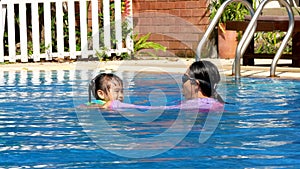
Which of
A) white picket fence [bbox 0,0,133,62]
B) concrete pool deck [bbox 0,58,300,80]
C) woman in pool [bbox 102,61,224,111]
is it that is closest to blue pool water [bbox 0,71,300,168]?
woman in pool [bbox 102,61,224,111]

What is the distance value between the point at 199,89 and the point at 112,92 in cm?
71

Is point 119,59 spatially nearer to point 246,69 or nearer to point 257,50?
point 257,50

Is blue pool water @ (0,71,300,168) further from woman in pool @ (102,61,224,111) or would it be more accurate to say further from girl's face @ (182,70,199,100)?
girl's face @ (182,70,199,100)

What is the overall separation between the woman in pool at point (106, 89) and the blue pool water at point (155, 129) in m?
0.24

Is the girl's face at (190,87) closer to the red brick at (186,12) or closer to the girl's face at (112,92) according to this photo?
the girl's face at (112,92)

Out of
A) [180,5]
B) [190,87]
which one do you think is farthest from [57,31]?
[190,87]

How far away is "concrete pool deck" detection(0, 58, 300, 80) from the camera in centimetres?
1023

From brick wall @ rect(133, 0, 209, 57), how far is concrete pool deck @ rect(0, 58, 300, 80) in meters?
0.80

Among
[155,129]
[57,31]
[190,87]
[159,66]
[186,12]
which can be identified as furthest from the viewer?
[186,12]

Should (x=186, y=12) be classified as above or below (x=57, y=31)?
above

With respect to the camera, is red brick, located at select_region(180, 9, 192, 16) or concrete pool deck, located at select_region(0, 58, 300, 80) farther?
red brick, located at select_region(180, 9, 192, 16)

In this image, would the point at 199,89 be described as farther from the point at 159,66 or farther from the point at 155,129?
the point at 159,66

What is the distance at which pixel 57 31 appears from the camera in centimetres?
1309

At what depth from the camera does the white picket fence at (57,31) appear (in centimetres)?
1270
